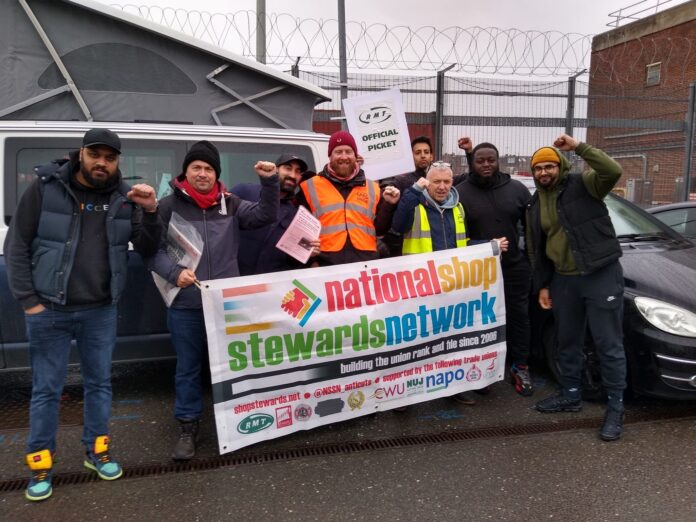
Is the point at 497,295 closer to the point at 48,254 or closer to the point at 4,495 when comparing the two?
the point at 48,254

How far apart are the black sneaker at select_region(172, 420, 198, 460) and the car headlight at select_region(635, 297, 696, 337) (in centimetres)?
298

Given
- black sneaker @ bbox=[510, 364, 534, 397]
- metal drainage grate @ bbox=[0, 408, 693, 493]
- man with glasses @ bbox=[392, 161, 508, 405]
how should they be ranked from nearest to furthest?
metal drainage grate @ bbox=[0, 408, 693, 493], man with glasses @ bbox=[392, 161, 508, 405], black sneaker @ bbox=[510, 364, 534, 397]

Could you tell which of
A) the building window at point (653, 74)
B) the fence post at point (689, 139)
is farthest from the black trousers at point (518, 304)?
the building window at point (653, 74)

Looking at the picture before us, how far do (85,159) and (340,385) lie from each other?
A: 1.97m

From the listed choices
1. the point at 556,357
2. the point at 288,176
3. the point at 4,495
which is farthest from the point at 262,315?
the point at 556,357

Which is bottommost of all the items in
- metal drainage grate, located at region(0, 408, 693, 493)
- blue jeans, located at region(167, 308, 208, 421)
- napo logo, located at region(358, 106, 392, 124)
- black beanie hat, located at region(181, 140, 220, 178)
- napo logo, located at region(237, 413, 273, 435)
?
metal drainage grate, located at region(0, 408, 693, 493)

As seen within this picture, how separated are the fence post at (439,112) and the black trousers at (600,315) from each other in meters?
5.92

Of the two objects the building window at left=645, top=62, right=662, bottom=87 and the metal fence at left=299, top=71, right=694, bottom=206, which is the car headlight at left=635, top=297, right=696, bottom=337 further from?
the building window at left=645, top=62, right=662, bottom=87

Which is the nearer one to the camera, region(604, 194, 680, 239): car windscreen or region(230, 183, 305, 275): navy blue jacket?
region(230, 183, 305, 275): navy blue jacket

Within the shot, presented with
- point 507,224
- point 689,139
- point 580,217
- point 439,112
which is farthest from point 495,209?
point 689,139

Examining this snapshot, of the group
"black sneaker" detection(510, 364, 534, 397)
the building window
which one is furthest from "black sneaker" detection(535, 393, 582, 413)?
the building window

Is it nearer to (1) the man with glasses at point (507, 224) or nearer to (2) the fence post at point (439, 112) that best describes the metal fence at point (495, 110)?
(2) the fence post at point (439, 112)

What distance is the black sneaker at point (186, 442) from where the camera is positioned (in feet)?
10.7

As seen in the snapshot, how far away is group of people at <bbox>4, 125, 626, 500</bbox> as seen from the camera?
2838mm
